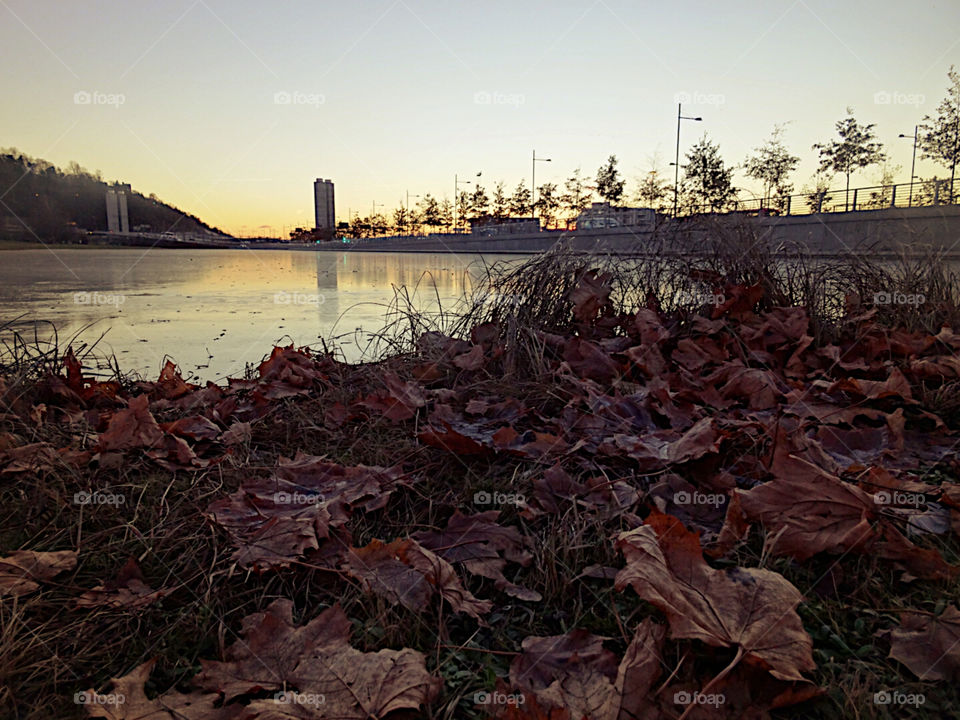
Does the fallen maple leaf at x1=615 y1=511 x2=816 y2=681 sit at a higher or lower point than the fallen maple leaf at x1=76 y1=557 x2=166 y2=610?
higher

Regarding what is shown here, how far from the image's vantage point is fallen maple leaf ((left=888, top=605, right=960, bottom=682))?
3.07 feet

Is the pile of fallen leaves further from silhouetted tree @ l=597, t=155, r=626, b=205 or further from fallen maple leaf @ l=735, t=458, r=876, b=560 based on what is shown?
silhouetted tree @ l=597, t=155, r=626, b=205

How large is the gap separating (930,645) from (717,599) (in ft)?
1.12

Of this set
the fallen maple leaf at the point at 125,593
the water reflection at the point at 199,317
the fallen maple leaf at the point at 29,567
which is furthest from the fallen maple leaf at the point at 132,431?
the water reflection at the point at 199,317

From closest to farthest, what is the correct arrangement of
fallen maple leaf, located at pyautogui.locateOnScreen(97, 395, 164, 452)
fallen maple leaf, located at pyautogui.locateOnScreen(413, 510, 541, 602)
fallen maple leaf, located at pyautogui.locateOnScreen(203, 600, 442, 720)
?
fallen maple leaf, located at pyautogui.locateOnScreen(203, 600, 442, 720), fallen maple leaf, located at pyautogui.locateOnScreen(413, 510, 541, 602), fallen maple leaf, located at pyautogui.locateOnScreen(97, 395, 164, 452)

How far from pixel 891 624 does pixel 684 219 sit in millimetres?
3095

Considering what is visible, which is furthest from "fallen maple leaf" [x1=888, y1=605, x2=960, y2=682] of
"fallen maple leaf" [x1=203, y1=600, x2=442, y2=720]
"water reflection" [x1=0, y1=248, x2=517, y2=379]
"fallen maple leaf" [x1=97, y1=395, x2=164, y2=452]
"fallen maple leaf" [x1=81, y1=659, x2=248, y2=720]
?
"water reflection" [x1=0, y1=248, x2=517, y2=379]

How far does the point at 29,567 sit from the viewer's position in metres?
1.26

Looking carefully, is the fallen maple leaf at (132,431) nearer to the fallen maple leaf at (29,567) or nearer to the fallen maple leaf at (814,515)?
the fallen maple leaf at (29,567)

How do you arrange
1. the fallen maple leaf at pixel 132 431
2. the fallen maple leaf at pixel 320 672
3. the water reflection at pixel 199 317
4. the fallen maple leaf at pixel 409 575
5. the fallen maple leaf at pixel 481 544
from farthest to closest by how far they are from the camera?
the water reflection at pixel 199 317 < the fallen maple leaf at pixel 132 431 < the fallen maple leaf at pixel 481 544 < the fallen maple leaf at pixel 409 575 < the fallen maple leaf at pixel 320 672

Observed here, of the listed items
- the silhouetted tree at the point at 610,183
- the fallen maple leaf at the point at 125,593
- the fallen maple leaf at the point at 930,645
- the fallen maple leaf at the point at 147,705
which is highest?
the silhouetted tree at the point at 610,183

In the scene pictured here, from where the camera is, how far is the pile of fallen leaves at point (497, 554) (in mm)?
925

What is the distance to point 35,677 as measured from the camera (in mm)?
1000

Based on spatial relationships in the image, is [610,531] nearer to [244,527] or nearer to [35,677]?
[244,527]
